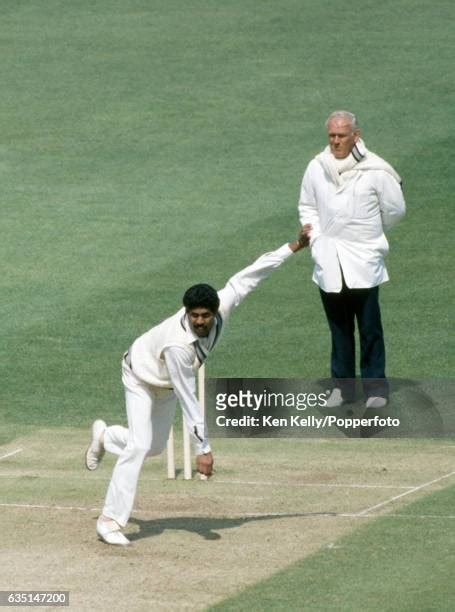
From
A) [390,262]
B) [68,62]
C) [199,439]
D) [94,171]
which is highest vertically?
[68,62]

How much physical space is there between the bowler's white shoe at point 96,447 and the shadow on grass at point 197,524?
51 cm

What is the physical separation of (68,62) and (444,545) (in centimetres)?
1723

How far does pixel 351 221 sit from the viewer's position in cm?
1397

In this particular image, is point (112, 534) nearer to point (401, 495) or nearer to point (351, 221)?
A: point (401, 495)

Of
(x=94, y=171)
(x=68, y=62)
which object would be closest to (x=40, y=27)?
(x=68, y=62)

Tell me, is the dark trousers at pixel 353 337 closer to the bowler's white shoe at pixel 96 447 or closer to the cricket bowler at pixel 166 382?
the cricket bowler at pixel 166 382

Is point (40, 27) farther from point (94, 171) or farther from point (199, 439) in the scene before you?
point (199, 439)

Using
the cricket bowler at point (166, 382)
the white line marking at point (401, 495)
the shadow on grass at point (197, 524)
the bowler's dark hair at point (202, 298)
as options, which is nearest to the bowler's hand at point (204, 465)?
the cricket bowler at point (166, 382)

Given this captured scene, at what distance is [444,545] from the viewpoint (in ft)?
35.9

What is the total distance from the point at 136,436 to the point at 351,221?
12.0 feet

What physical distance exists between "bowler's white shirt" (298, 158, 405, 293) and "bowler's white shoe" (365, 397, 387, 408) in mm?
1059

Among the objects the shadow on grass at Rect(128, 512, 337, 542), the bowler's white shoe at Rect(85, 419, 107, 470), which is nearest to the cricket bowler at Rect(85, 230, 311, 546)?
the bowler's white shoe at Rect(85, 419, 107, 470)

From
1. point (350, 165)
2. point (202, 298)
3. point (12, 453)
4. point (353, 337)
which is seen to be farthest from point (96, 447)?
point (350, 165)

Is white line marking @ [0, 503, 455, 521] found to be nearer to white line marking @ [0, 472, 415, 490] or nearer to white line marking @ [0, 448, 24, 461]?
white line marking @ [0, 472, 415, 490]
